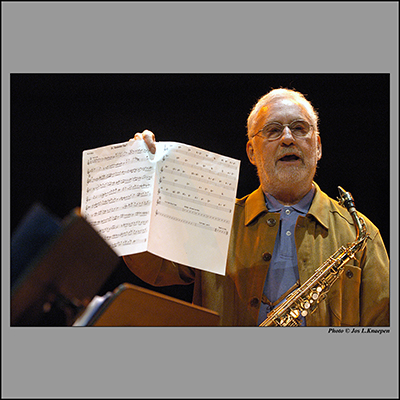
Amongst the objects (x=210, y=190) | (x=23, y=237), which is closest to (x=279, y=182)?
(x=210, y=190)

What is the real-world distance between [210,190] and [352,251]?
2.76 feet

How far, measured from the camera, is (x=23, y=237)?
1332 mm

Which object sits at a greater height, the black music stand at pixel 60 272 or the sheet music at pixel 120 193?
the sheet music at pixel 120 193

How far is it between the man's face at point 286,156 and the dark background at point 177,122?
241 mm

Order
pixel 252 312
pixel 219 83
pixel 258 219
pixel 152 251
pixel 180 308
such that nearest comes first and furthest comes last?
pixel 180 308
pixel 152 251
pixel 252 312
pixel 258 219
pixel 219 83

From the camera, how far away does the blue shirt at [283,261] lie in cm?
230

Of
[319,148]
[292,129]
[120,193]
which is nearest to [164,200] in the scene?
[120,193]

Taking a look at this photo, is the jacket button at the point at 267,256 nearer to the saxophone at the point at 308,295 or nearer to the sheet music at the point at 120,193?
the saxophone at the point at 308,295

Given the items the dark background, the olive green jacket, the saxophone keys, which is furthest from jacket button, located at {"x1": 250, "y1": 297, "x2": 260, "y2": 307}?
the dark background

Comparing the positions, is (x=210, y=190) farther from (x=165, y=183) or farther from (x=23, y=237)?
(x=23, y=237)

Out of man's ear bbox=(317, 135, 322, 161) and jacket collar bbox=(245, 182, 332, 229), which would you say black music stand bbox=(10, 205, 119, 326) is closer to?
jacket collar bbox=(245, 182, 332, 229)

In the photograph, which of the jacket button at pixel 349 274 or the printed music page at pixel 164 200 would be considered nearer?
the printed music page at pixel 164 200

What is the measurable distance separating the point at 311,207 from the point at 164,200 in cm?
82

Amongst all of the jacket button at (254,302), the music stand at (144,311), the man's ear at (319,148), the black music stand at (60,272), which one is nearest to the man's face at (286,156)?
the man's ear at (319,148)
